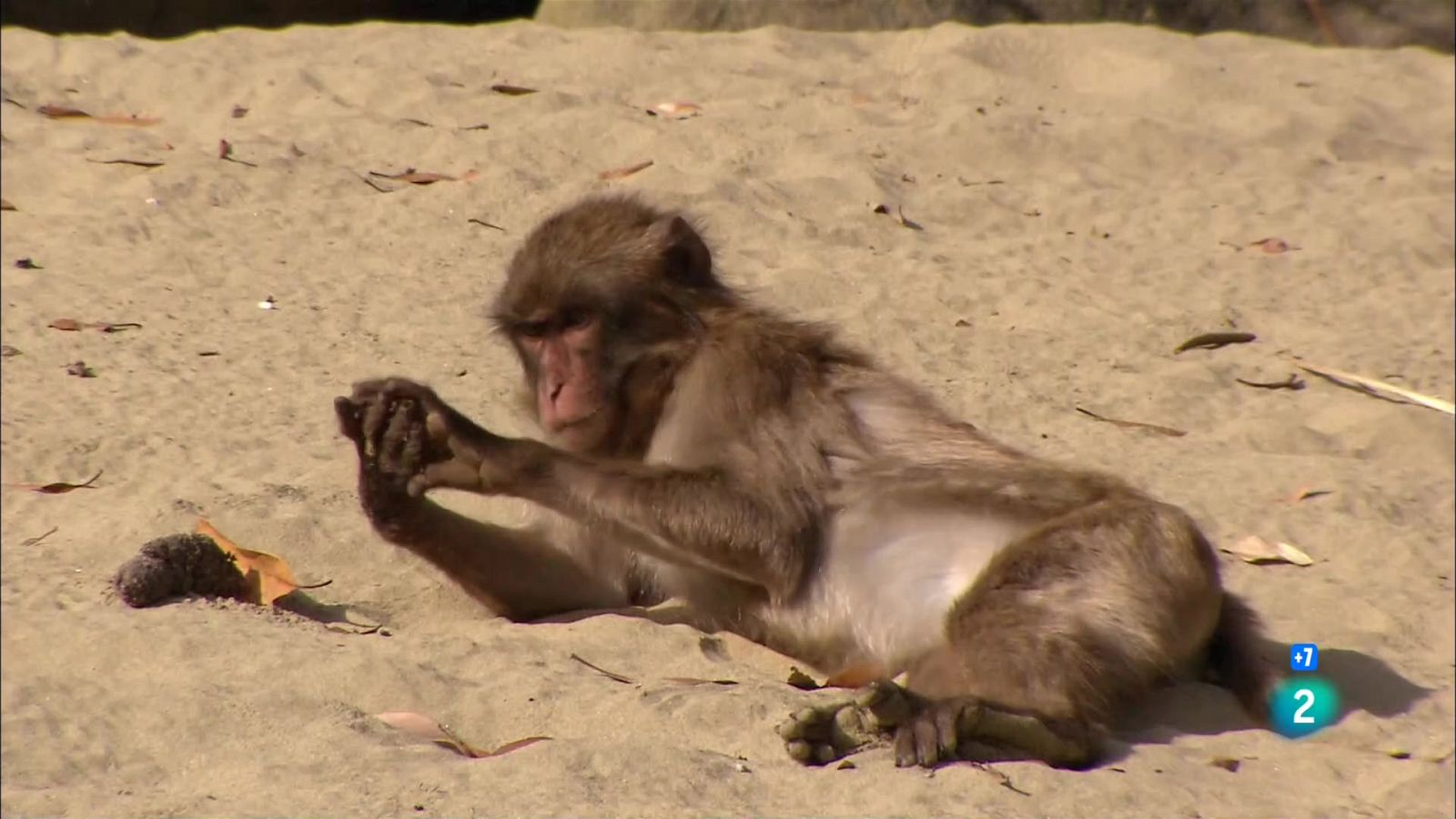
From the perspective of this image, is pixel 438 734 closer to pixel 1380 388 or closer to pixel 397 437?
pixel 397 437

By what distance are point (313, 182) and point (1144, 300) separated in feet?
11.0

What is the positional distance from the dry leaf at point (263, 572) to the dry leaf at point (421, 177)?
10.5 feet

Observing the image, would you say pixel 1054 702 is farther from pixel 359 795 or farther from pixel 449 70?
pixel 449 70

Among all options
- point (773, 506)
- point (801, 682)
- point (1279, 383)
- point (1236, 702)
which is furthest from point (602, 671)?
point (1279, 383)

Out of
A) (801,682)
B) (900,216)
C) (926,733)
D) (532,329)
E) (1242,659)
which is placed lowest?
(801,682)

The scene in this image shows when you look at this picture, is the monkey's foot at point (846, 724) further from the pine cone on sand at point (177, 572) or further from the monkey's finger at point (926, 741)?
the pine cone on sand at point (177, 572)

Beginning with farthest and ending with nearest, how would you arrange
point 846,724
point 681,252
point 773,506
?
point 681,252 → point 773,506 → point 846,724

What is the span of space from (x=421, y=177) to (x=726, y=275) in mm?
1550

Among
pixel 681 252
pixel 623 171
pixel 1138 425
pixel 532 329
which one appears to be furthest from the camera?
pixel 623 171

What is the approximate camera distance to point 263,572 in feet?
15.6

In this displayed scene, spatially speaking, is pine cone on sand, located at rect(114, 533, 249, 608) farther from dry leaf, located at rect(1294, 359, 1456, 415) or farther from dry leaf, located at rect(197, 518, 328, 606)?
dry leaf, located at rect(1294, 359, 1456, 415)

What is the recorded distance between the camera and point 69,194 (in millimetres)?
7395

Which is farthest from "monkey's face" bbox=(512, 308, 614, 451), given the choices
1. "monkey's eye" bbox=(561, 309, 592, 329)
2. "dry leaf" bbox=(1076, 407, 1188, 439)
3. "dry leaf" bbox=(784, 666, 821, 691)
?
"dry leaf" bbox=(1076, 407, 1188, 439)

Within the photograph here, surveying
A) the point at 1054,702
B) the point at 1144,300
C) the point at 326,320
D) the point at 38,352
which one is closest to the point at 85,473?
the point at 38,352
